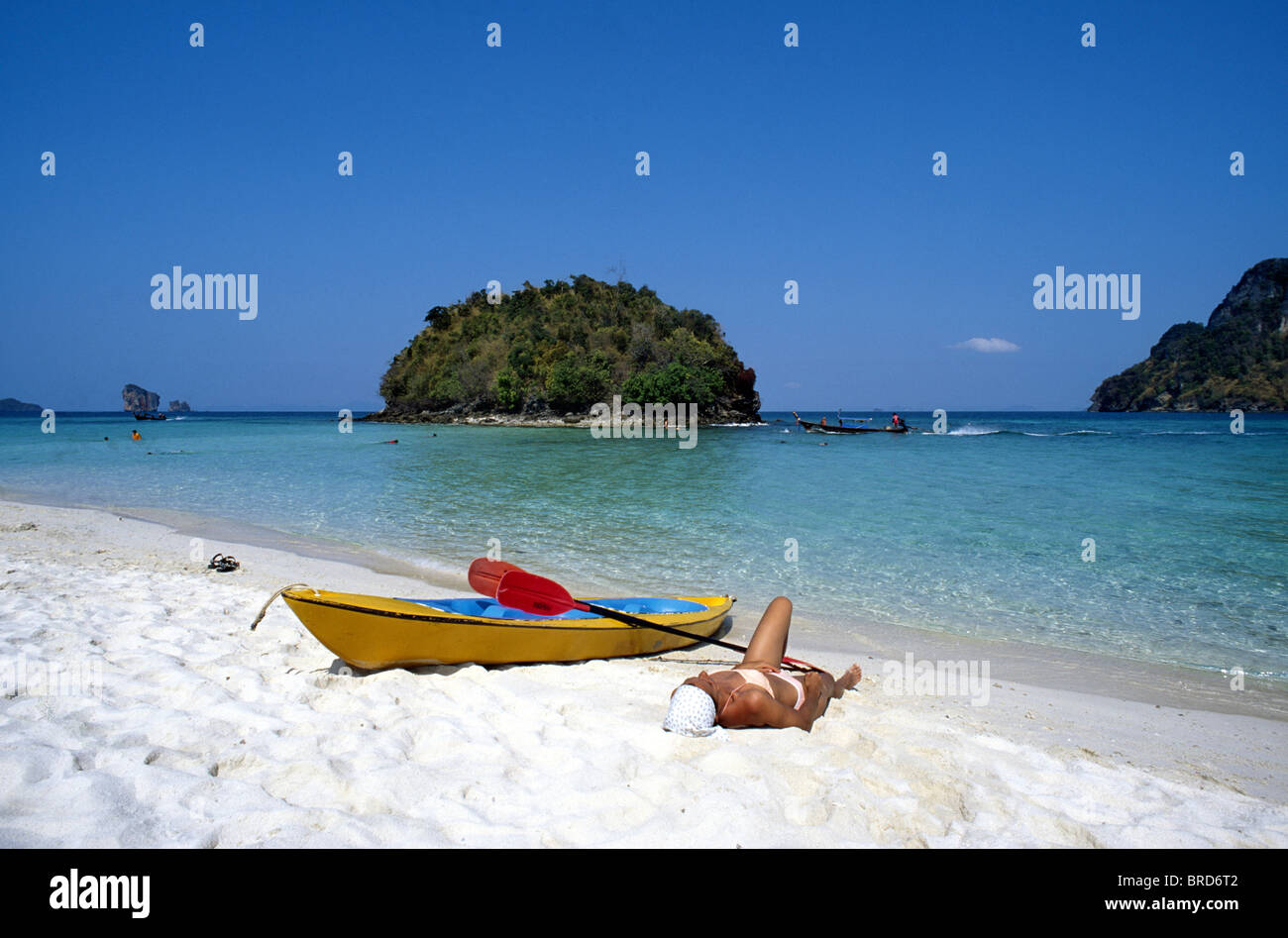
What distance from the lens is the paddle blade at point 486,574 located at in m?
5.05

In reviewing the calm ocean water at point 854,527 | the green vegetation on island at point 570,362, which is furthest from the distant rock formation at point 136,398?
the calm ocean water at point 854,527

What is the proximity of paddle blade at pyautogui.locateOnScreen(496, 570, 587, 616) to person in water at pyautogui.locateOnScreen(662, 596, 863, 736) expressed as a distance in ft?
4.45

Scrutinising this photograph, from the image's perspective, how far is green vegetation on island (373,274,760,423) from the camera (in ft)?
220

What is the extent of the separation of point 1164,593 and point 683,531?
7.08 metres

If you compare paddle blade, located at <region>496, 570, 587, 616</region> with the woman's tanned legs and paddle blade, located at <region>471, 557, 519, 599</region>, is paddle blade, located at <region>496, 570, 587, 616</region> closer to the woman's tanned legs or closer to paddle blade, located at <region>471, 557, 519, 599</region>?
paddle blade, located at <region>471, 557, 519, 599</region>

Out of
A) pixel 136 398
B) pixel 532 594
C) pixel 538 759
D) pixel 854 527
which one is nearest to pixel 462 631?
pixel 532 594

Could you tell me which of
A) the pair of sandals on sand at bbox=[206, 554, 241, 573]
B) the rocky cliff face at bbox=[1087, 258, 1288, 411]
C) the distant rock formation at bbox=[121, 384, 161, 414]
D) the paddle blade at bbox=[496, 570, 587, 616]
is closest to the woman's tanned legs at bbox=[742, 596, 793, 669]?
the paddle blade at bbox=[496, 570, 587, 616]

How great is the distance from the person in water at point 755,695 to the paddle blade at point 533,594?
1.36 metres

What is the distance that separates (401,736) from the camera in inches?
147

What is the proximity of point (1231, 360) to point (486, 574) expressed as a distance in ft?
443

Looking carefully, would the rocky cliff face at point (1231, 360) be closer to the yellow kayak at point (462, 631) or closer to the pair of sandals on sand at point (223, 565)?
the yellow kayak at point (462, 631)

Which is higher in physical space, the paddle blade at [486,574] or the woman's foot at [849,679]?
the paddle blade at [486,574]

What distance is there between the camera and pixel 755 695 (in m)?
3.89
